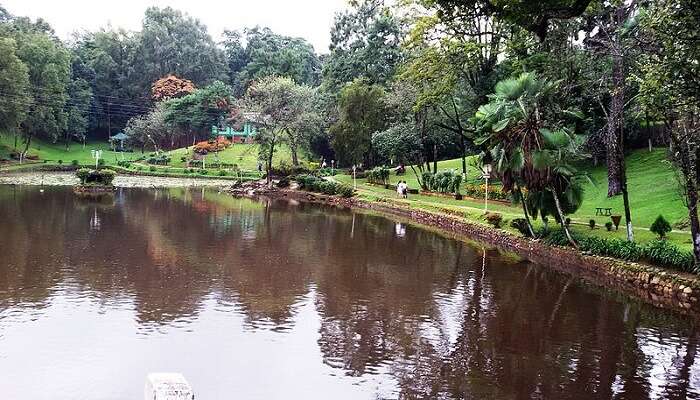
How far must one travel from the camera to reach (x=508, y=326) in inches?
522

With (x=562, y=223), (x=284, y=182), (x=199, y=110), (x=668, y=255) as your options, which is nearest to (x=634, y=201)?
(x=562, y=223)

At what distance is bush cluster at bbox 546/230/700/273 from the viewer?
55.0 ft

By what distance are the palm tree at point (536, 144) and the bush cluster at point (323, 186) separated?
21.3m

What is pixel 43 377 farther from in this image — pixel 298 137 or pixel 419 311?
pixel 298 137

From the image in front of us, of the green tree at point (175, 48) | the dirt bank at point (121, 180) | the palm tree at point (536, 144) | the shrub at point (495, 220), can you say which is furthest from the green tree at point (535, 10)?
the green tree at point (175, 48)

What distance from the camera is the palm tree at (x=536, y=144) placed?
69.3 feet

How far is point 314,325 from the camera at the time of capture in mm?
12648

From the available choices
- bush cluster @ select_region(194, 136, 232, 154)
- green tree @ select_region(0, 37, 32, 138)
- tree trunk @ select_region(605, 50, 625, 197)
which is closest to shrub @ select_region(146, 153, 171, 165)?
bush cluster @ select_region(194, 136, 232, 154)

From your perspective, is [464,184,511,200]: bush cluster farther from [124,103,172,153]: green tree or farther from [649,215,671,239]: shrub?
[124,103,172,153]: green tree

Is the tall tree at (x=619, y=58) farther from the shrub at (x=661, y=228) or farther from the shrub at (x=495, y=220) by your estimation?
the shrub at (x=495, y=220)

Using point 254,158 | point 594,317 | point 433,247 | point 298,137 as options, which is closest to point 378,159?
point 298,137

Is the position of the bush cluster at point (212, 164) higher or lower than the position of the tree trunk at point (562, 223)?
higher

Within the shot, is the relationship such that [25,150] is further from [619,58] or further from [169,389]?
[169,389]

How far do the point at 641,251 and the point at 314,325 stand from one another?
1072 cm
